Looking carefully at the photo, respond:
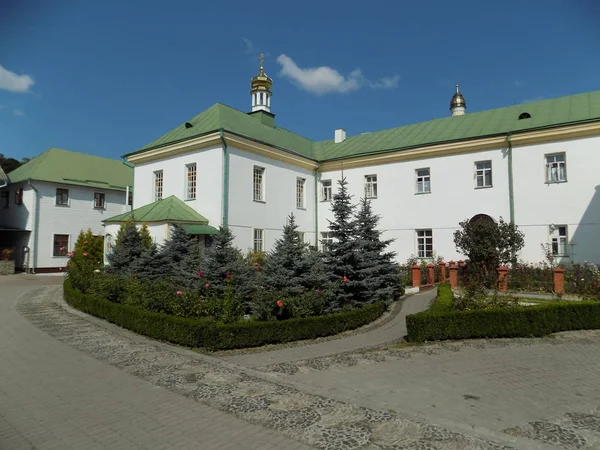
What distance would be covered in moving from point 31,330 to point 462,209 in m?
18.9

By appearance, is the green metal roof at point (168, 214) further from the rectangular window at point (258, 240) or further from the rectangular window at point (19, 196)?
the rectangular window at point (19, 196)

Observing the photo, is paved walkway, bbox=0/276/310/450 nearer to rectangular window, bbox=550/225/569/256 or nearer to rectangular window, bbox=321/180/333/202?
rectangular window, bbox=550/225/569/256

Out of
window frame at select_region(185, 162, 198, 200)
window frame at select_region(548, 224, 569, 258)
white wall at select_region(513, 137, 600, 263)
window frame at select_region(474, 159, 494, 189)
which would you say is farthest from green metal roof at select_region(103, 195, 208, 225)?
window frame at select_region(548, 224, 569, 258)

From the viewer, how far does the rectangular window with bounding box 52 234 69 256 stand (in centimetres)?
2820

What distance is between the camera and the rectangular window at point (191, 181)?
21.5m

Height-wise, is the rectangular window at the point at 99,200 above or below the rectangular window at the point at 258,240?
above

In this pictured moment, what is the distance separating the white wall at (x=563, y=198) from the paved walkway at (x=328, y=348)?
445 inches

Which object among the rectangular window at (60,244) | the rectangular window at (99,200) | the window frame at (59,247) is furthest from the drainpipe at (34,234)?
the rectangular window at (99,200)

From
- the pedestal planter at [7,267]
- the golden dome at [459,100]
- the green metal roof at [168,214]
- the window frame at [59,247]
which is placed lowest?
the pedestal planter at [7,267]

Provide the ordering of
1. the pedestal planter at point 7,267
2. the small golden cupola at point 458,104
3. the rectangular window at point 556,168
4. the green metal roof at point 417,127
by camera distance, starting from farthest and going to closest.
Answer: the small golden cupola at point 458,104
the pedestal planter at point 7,267
the green metal roof at point 417,127
the rectangular window at point 556,168

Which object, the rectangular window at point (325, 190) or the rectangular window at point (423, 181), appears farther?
the rectangular window at point (325, 190)

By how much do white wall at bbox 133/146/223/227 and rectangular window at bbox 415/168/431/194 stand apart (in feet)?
35.2

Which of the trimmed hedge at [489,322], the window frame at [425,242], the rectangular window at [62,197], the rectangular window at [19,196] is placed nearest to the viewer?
the trimmed hedge at [489,322]

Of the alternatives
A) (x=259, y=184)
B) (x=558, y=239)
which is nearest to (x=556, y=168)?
(x=558, y=239)
